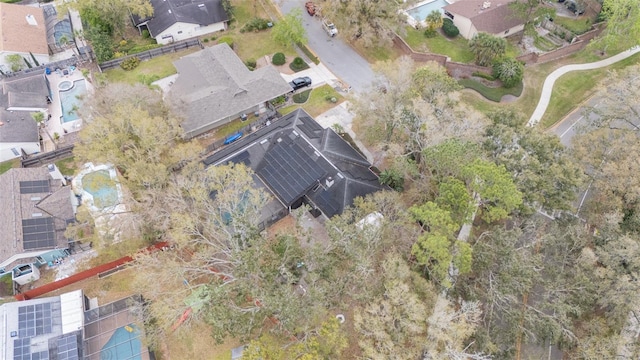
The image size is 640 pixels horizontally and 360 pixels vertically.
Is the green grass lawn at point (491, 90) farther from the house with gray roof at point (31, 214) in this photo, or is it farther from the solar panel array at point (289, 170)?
the house with gray roof at point (31, 214)

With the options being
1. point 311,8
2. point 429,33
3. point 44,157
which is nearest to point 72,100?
point 44,157

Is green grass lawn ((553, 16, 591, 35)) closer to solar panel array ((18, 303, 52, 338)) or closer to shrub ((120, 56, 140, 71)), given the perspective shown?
shrub ((120, 56, 140, 71))

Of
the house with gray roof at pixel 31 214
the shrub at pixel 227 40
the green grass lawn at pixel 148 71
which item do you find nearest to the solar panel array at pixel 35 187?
the house with gray roof at pixel 31 214

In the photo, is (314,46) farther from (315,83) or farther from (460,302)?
(460,302)

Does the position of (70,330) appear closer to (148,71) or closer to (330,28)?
(148,71)

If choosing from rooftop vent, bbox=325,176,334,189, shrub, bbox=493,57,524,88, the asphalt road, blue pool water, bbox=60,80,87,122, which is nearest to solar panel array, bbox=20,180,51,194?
blue pool water, bbox=60,80,87,122

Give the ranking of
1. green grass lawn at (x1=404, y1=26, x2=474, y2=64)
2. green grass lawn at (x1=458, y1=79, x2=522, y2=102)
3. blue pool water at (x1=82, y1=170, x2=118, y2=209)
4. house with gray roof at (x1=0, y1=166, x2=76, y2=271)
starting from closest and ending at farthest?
blue pool water at (x1=82, y1=170, x2=118, y2=209)
house with gray roof at (x1=0, y1=166, x2=76, y2=271)
green grass lawn at (x1=458, y1=79, x2=522, y2=102)
green grass lawn at (x1=404, y1=26, x2=474, y2=64)
